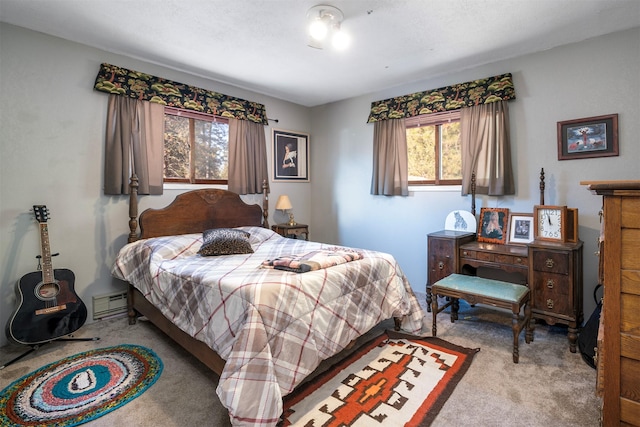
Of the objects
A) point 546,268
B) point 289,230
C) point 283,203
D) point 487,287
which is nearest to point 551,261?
point 546,268

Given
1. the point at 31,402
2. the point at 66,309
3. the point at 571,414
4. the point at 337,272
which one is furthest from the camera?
the point at 66,309

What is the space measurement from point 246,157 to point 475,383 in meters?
3.34

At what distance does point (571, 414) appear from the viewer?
1.71 m

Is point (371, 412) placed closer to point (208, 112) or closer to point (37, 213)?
point (37, 213)

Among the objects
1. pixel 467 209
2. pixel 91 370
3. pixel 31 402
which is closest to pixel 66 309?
pixel 91 370

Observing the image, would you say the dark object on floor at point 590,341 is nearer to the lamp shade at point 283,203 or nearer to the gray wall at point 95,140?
the gray wall at point 95,140

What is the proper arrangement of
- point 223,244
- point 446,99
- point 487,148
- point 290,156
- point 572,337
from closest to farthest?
point 572,337 < point 223,244 < point 487,148 < point 446,99 < point 290,156

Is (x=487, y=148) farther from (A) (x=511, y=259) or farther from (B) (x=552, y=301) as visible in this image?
(B) (x=552, y=301)

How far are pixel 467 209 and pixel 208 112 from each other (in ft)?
10.4

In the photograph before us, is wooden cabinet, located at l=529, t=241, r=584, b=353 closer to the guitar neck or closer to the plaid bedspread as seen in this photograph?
the plaid bedspread

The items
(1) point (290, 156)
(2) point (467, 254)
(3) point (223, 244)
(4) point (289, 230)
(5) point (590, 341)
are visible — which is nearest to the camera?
(5) point (590, 341)

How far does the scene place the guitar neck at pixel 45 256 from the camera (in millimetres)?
2475

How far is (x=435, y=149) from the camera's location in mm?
3777

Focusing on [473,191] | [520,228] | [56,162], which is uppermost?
[56,162]
